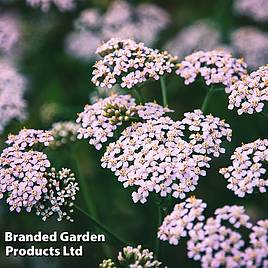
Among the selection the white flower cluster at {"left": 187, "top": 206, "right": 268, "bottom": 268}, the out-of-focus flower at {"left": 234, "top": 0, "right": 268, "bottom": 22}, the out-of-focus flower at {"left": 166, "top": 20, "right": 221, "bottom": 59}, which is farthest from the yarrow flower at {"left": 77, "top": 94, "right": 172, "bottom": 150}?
the out-of-focus flower at {"left": 234, "top": 0, "right": 268, "bottom": 22}

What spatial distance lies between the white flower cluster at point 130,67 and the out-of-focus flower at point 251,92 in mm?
546

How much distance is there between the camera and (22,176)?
4020 mm

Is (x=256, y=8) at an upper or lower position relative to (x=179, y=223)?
upper

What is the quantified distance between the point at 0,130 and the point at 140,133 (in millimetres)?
1442

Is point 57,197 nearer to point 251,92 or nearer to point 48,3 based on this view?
point 251,92

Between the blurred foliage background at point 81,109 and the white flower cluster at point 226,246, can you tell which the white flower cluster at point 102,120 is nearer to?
the blurred foliage background at point 81,109

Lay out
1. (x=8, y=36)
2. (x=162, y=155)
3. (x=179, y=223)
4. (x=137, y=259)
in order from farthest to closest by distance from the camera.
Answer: (x=8, y=36) → (x=162, y=155) → (x=137, y=259) → (x=179, y=223)

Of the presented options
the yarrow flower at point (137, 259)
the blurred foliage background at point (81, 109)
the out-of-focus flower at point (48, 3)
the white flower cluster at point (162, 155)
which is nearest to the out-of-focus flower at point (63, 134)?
the blurred foliage background at point (81, 109)

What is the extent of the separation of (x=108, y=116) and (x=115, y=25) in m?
2.57

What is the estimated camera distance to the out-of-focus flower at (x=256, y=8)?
716 centimetres

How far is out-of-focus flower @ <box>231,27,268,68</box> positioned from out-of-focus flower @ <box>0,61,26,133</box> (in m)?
2.62

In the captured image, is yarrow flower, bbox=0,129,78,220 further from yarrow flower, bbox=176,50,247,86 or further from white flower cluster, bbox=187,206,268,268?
yarrow flower, bbox=176,50,247,86

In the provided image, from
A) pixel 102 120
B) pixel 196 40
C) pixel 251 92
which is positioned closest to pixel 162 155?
pixel 102 120

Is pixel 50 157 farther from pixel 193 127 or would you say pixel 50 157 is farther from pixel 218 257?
pixel 218 257
